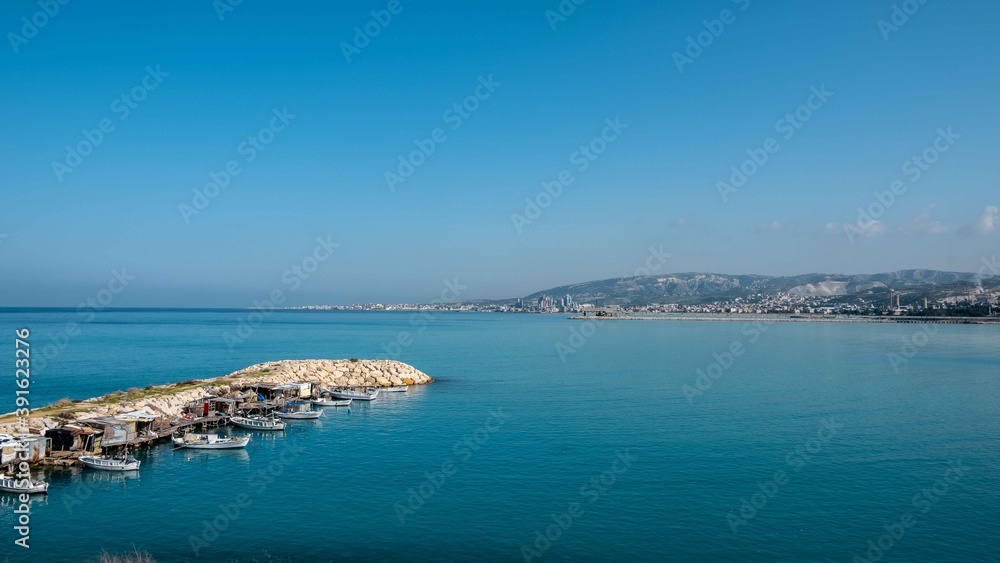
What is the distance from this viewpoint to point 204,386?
142ft

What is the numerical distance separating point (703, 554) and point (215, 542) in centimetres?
1468

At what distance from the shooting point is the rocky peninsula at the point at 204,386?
31.0 metres

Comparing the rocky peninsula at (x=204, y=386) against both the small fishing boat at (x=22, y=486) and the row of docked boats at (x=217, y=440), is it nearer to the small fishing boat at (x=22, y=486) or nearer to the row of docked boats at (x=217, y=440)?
the row of docked boats at (x=217, y=440)

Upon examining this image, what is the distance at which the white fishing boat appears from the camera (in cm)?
3156

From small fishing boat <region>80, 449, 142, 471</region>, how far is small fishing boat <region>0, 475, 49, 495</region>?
2999mm

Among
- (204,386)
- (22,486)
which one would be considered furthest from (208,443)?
(204,386)

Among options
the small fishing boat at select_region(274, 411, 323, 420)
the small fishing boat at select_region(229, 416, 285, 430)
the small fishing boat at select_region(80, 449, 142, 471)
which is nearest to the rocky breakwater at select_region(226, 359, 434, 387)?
the small fishing boat at select_region(274, 411, 323, 420)

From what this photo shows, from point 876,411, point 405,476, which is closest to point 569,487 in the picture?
point 405,476

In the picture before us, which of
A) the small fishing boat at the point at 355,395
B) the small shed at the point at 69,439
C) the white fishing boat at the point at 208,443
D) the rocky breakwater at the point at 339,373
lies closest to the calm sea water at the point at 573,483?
the white fishing boat at the point at 208,443

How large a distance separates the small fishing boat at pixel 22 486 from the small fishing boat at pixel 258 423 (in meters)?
13.5

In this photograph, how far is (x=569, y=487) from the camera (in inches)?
956

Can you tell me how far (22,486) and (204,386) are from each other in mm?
20149

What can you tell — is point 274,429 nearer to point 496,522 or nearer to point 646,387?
point 496,522

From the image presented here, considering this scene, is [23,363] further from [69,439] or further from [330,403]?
[330,403]
